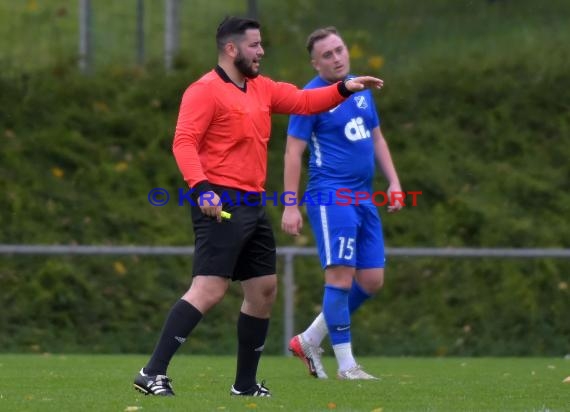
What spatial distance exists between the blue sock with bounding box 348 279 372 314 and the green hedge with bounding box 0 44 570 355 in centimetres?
350

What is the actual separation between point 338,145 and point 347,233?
61 centimetres

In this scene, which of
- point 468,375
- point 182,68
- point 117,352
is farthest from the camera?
point 182,68

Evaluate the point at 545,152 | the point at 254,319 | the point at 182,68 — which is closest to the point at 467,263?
the point at 545,152

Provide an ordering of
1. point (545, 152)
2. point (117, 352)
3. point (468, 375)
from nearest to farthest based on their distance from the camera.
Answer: point (468, 375)
point (117, 352)
point (545, 152)

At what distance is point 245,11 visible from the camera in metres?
17.7

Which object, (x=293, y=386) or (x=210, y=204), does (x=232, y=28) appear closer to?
(x=210, y=204)

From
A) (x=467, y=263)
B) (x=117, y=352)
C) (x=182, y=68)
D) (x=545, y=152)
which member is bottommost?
(x=117, y=352)

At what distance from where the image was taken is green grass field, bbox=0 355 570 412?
697 centimetres

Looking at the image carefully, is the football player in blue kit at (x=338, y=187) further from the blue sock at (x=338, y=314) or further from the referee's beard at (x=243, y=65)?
the referee's beard at (x=243, y=65)

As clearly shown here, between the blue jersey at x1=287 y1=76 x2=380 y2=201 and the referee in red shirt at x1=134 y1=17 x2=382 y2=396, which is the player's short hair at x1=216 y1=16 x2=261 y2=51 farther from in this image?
the blue jersey at x1=287 y1=76 x2=380 y2=201

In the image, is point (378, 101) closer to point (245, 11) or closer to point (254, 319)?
point (245, 11)

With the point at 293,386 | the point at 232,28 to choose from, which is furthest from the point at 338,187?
the point at 232,28

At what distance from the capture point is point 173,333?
280 inches

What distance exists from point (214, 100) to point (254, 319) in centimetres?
124
